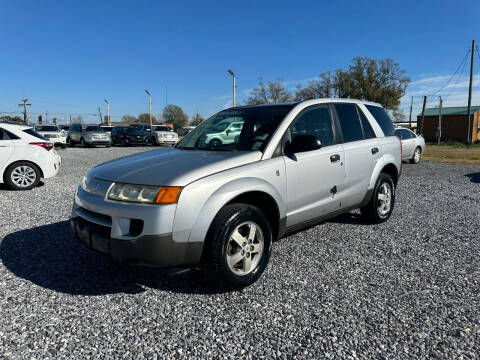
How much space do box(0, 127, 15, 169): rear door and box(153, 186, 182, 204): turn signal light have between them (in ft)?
22.2

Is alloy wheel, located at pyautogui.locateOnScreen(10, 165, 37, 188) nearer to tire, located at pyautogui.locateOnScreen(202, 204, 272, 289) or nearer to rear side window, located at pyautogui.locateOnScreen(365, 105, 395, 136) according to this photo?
tire, located at pyautogui.locateOnScreen(202, 204, 272, 289)

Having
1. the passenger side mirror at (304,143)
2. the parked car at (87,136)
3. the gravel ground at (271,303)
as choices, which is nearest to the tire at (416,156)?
the gravel ground at (271,303)


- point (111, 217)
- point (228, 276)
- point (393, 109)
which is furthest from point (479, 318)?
point (393, 109)

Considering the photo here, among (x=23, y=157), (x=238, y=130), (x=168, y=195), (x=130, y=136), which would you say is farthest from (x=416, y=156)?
(x=130, y=136)

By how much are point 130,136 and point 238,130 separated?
80.0 feet

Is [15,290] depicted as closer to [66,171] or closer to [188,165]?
[188,165]

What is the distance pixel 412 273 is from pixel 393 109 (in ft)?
163

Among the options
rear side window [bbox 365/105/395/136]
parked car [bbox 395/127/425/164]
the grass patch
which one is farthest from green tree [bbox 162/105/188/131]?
rear side window [bbox 365/105/395/136]

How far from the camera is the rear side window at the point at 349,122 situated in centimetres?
435

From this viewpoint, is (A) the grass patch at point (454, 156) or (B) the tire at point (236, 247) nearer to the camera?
(B) the tire at point (236, 247)

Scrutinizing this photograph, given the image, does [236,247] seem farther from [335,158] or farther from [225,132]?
[335,158]

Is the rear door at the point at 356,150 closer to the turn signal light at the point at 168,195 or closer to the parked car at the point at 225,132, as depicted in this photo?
the parked car at the point at 225,132

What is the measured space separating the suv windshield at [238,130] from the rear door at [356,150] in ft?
3.09

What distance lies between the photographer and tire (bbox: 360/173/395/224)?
4836 mm
